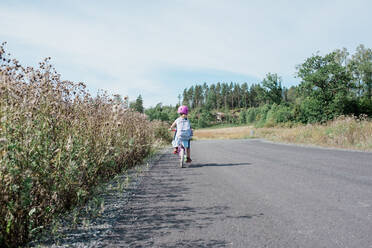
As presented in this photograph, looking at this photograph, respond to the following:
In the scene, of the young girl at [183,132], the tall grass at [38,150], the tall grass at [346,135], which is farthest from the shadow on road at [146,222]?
the tall grass at [346,135]

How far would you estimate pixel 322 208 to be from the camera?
3.71 metres

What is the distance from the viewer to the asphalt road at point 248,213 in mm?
2680

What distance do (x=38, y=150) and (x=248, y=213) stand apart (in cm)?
281

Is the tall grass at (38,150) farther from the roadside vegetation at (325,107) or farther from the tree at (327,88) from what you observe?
the tree at (327,88)

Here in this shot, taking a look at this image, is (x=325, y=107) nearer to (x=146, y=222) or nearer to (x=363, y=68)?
(x=363, y=68)

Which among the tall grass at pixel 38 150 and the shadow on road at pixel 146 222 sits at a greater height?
the tall grass at pixel 38 150

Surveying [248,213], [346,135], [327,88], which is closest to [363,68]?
[327,88]

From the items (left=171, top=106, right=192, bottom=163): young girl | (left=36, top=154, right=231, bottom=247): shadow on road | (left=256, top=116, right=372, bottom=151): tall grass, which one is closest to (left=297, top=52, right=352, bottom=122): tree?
(left=256, top=116, right=372, bottom=151): tall grass

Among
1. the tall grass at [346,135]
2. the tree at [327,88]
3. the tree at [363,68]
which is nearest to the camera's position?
the tall grass at [346,135]

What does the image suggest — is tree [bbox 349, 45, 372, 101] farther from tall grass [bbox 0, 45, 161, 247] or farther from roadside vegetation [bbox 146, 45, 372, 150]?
tall grass [bbox 0, 45, 161, 247]

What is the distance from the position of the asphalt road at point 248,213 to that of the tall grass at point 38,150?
0.82 metres

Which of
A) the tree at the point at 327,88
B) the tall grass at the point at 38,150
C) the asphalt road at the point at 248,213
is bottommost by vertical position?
the asphalt road at the point at 248,213

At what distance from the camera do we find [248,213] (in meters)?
3.54

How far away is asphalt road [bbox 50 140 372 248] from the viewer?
2.68 metres
